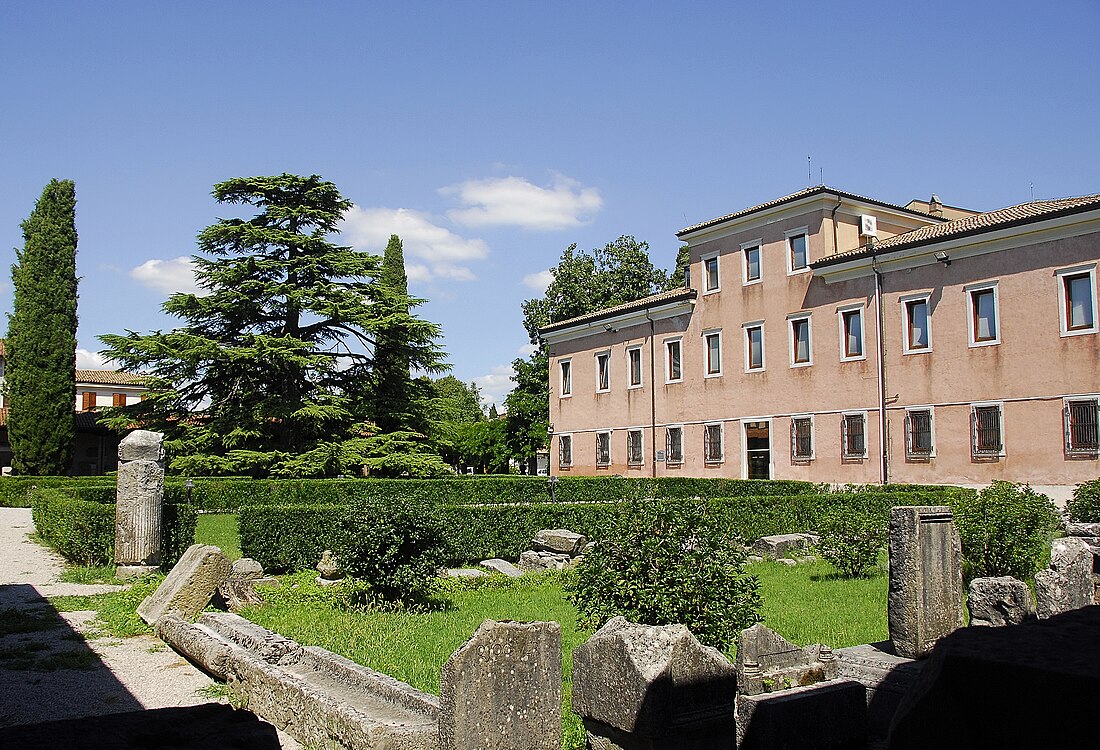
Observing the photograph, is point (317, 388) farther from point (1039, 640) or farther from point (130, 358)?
point (1039, 640)

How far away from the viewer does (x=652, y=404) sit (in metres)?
36.7

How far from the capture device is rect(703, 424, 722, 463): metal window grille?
111ft

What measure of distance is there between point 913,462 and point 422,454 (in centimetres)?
1875

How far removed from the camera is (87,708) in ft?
22.4

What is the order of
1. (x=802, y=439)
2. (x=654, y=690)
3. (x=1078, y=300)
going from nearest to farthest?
(x=654, y=690), (x=1078, y=300), (x=802, y=439)

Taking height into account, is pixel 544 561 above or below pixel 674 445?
below

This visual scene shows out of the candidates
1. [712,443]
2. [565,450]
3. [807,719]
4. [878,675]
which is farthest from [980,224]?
[807,719]

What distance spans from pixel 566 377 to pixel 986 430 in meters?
20.5

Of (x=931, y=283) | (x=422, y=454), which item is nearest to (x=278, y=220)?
(x=422, y=454)

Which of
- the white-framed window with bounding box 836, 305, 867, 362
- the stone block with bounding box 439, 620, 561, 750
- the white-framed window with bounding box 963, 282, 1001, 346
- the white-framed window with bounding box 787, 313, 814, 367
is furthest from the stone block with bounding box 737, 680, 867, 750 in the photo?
the white-framed window with bounding box 787, 313, 814, 367

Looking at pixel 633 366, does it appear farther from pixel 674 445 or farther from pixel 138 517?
pixel 138 517

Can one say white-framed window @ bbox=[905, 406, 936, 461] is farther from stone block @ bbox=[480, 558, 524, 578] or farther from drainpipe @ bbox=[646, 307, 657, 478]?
stone block @ bbox=[480, 558, 524, 578]

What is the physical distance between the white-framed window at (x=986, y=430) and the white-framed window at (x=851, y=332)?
4.36 meters

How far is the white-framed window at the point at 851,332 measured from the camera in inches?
1145
